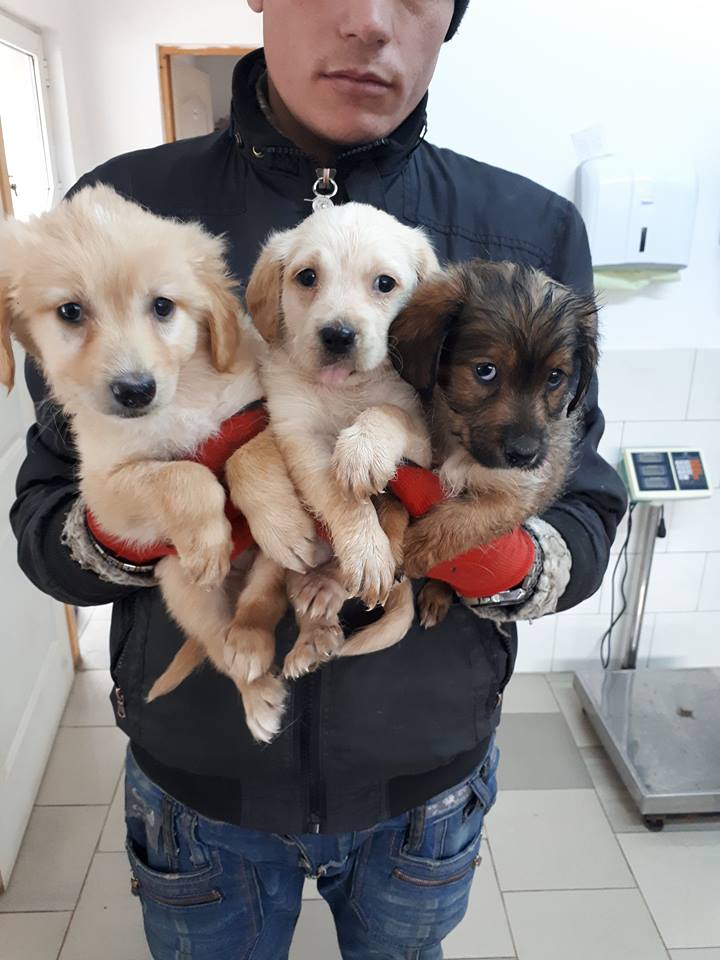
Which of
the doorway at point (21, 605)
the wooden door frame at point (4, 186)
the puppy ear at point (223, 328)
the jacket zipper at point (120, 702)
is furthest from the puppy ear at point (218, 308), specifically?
the wooden door frame at point (4, 186)

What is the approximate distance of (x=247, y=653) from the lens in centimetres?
112

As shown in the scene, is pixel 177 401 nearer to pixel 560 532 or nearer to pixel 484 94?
pixel 560 532

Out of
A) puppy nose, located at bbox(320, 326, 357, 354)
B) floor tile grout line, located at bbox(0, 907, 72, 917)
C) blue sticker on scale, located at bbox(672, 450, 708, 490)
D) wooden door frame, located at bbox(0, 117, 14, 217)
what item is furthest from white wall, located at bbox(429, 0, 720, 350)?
floor tile grout line, located at bbox(0, 907, 72, 917)

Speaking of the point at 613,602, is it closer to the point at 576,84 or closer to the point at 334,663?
the point at 576,84

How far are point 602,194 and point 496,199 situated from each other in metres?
1.64

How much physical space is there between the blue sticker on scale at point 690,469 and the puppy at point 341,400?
7.53ft

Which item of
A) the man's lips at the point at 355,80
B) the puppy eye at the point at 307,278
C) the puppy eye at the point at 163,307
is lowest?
the puppy eye at the point at 163,307

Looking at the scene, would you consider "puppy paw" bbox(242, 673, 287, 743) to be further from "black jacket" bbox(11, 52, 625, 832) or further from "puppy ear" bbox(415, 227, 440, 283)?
"puppy ear" bbox(415, 227, 440, 283)

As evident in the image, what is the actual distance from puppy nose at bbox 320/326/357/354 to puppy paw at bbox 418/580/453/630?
1.56ft

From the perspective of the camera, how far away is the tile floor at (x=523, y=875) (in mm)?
2484

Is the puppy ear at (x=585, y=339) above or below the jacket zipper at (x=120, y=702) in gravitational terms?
above

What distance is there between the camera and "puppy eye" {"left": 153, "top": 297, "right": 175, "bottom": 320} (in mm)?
1123

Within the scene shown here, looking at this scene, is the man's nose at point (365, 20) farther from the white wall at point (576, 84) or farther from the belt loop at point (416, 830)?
the white wall at point (576, 84)

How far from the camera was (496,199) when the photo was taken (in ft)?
4.65
